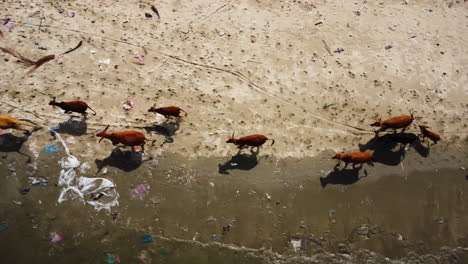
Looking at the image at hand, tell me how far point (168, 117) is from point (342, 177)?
496cm

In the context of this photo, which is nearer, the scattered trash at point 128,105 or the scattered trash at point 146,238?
the scattered trash at point 146,238

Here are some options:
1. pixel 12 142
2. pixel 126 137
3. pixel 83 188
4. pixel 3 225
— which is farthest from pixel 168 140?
pixel 3 225

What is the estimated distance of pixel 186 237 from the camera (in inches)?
275

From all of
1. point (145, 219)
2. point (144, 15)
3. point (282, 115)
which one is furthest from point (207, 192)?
point (144, 15)

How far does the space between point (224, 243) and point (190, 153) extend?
93.9 inches

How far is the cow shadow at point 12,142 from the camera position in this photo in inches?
292

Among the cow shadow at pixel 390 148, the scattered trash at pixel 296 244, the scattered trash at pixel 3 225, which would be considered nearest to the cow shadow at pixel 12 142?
the scattered trash at pixel 3 225

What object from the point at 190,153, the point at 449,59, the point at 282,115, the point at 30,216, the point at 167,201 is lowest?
the point at 30,216

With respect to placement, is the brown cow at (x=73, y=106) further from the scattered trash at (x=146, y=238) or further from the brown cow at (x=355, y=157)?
the brown cow at (x=355, y=157)

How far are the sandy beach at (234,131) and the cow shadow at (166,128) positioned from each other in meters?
0.04

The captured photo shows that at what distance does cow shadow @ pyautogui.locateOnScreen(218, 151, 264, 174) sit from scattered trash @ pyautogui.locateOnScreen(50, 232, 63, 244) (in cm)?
388

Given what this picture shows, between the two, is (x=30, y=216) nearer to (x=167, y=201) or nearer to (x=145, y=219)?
(x=145, y=219)

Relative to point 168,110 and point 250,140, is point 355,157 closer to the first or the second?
point 250,140

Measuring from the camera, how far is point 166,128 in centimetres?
813
